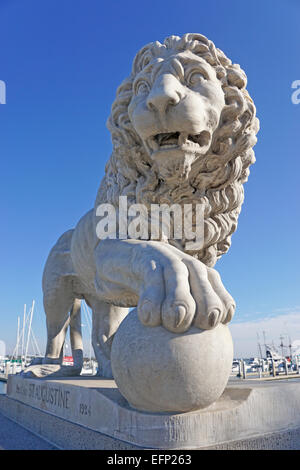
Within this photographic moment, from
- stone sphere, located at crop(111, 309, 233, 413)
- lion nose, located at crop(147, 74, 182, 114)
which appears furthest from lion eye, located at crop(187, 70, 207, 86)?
stone sphere, located at crop(111, 309, 233, 413)

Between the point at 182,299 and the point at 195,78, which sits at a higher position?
the point at 195,78

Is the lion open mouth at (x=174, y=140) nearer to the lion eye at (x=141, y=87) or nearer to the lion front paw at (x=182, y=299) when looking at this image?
the lion eye at (x=141, y=87)

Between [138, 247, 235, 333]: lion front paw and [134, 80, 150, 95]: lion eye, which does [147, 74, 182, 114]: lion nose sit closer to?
[134, 80, 150, 95]: lion eye

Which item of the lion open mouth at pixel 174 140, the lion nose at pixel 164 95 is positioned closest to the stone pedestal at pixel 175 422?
the lion open mouth at pixel 174 140

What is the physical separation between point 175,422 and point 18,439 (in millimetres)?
1665

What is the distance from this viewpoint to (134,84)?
2705 millimetres

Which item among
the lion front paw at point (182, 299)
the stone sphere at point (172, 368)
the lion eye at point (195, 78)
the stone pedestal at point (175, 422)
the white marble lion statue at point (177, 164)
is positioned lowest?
the stone pedestal at point (175, 422)

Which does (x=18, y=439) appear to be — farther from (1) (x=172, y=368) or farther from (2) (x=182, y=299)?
(2) (x=182, y=299)

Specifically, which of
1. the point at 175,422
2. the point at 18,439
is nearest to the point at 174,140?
the point at 175,422

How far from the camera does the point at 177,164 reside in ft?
8.05

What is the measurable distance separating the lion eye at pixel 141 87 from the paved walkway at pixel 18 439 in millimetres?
2429

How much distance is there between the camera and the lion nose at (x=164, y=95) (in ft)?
7.40
